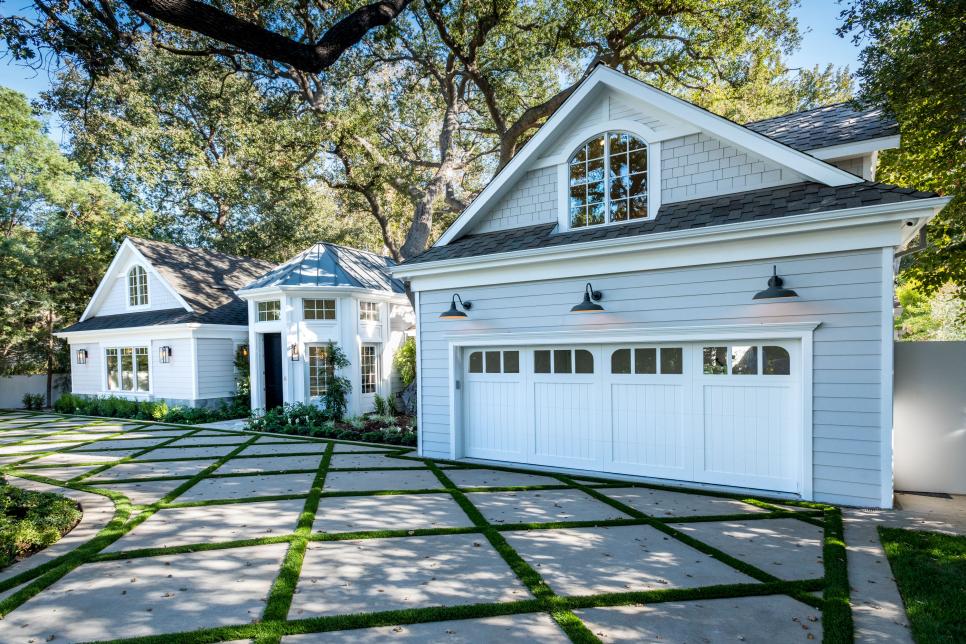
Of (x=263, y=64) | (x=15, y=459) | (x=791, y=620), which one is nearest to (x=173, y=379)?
(x=15, y=459)

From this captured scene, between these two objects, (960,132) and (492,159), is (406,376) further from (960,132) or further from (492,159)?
(960,132)

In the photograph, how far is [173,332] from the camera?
14.8 m

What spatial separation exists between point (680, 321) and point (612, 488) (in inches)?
92.5

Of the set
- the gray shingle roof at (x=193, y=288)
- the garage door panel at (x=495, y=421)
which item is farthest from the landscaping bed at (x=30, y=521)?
the gray shingle roof at (x=193, y=288)

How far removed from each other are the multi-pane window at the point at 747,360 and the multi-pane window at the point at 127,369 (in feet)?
53.8

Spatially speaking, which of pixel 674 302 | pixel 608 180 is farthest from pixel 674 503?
pixel 608 180

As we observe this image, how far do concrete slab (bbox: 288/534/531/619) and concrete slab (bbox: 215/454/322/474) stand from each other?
3.51 meters

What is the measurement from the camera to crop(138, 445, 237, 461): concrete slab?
8.80 m

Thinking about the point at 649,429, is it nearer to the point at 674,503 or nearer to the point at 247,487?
the point at 674,503

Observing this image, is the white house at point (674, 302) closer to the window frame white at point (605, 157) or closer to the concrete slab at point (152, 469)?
the window frame white at point (605, 157)

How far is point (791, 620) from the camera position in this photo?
3.29m

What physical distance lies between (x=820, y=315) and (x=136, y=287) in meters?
19.1

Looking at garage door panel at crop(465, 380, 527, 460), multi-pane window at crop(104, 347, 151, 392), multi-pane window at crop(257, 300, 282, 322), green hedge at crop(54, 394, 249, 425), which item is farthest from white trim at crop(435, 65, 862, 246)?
multi-pane window at crop(104, 347, 151, 392)

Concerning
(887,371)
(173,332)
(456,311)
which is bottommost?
(887,371)
